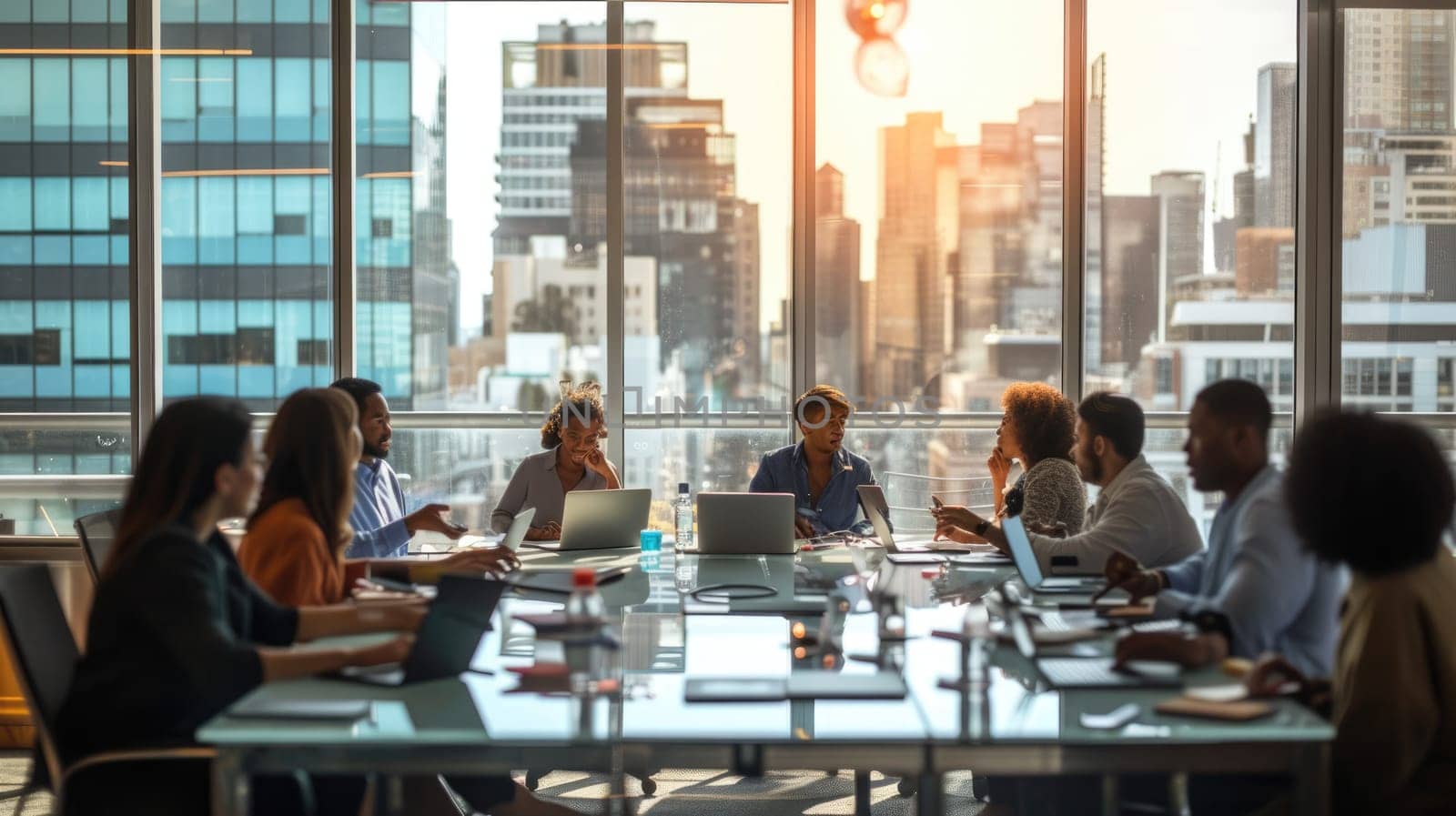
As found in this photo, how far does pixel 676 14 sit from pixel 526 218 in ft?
3.54

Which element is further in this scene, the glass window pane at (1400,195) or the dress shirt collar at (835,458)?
the glass window pane at (1400,195)

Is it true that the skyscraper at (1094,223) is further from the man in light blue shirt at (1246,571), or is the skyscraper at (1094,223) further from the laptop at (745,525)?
the man in light blue shirt at (1246,571)

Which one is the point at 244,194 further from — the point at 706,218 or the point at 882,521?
the point at 882,521

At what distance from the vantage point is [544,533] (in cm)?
445

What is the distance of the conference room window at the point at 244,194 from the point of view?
525 cm

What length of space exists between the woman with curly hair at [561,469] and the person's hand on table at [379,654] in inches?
87.8

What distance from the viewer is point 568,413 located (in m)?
4.73

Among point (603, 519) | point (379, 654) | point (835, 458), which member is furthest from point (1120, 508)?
point (379, 654)

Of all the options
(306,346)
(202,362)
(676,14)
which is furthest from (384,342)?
(676,14)

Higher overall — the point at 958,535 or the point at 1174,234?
the point at 1174,234

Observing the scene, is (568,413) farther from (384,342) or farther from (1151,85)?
(1151,85)

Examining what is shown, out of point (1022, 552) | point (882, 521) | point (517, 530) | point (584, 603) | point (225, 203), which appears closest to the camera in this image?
point (584, 603)

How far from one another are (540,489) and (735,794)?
1.33 meters

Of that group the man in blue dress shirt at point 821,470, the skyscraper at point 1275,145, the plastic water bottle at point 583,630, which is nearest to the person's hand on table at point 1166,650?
the plastic water bottle at point 583,630
